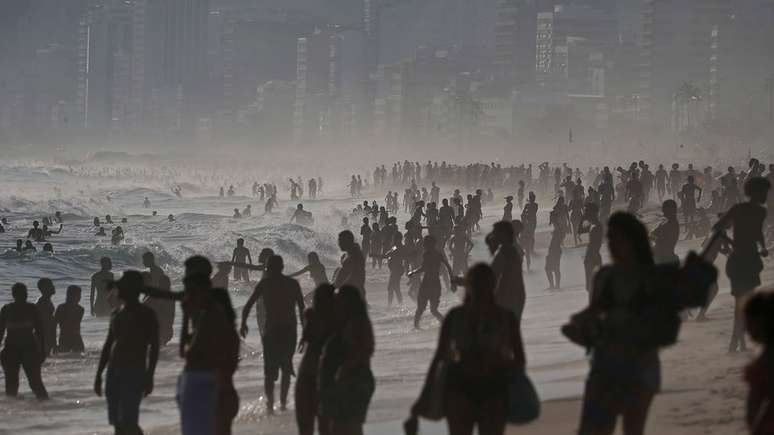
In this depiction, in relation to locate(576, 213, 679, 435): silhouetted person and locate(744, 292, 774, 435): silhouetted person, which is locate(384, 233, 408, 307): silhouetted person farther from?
locate(744, 292, 774, 435): silhouetted person

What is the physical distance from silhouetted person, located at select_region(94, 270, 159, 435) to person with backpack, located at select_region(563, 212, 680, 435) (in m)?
3.18

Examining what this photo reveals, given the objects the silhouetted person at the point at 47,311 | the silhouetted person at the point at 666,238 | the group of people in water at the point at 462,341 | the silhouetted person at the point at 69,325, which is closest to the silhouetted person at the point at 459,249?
the silhouetted person at the point at 666,238

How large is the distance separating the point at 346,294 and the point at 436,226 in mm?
19099

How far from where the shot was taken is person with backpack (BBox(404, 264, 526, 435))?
6.59 meters

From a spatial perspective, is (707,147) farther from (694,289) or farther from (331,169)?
(694,289)

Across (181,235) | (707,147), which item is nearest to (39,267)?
(181,235)

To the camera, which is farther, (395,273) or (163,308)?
(395,273)

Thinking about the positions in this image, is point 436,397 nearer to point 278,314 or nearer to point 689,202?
point 278,314

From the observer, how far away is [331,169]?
590ft

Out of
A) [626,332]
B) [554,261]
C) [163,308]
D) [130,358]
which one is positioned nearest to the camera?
[626,332]

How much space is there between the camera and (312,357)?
838 cm

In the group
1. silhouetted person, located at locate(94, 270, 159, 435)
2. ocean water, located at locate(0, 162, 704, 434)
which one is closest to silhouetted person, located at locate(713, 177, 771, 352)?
ocean water, located at locate(0, 162, 704, 434)

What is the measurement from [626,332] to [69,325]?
11.1m

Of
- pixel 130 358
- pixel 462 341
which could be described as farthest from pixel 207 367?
pixel 462 341
